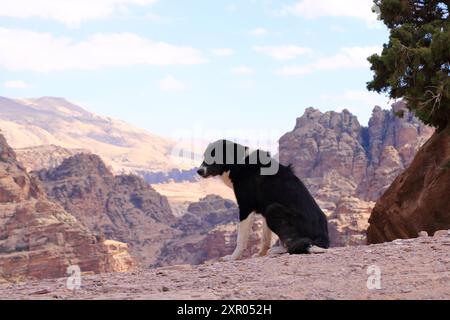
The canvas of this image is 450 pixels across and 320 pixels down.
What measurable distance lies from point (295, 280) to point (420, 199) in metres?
13.6

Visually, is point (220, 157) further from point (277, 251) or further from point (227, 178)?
point (277, 251)

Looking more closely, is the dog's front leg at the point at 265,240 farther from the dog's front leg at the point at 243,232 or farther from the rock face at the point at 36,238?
the rock face at the point at 36,238

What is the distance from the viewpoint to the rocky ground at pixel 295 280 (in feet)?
25.4

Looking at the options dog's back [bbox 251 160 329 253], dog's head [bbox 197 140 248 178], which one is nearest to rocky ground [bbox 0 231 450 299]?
dog's back [bbox 251 160 329 253]

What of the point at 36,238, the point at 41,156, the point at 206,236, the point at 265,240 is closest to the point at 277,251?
the point at 265,240

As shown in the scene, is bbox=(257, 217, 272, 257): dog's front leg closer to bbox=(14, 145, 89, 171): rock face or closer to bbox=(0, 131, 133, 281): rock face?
bbox=(0, 131, 133, 281): rock face

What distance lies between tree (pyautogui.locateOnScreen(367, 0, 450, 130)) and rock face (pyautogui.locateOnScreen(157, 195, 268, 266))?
6144cm

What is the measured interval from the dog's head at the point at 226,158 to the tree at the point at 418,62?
859 centimetres

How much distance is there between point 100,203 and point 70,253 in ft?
138

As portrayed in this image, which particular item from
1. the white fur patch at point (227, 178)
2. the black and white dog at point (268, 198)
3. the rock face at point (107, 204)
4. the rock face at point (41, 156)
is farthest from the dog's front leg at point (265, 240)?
the rock face at point (41, 156)

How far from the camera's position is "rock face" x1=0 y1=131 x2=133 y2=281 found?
82.4 meters

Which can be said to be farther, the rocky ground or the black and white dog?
the black and white dog
